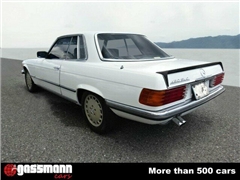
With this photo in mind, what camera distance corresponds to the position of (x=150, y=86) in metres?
1.86

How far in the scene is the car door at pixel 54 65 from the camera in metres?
3.28

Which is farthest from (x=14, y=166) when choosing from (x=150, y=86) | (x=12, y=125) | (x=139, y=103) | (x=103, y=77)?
(x=150, y=86)

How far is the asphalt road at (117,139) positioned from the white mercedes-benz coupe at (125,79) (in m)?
0.36

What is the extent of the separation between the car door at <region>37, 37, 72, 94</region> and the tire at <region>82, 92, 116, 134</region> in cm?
89

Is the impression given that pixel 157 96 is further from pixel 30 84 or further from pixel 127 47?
pixel 30 84

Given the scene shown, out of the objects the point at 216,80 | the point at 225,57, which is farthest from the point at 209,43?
the point at 216,80

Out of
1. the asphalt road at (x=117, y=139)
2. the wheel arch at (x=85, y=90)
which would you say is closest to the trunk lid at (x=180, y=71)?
the wheel arch at (x=85, y=90)

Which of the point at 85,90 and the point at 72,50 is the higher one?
the point at 72,50

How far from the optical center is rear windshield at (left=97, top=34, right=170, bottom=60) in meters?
2.64

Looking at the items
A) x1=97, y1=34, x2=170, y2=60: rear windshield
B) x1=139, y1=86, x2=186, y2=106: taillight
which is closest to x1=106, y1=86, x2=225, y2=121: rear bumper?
x1=139, y1=86, x2=186, y2=106: taillight

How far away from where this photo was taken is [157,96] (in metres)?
1.85

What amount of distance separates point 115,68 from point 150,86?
1.90 feet

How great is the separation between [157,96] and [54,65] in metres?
2.31

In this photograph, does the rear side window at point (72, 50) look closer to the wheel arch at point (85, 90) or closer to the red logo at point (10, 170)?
the wheel arch at point (85, 90)
